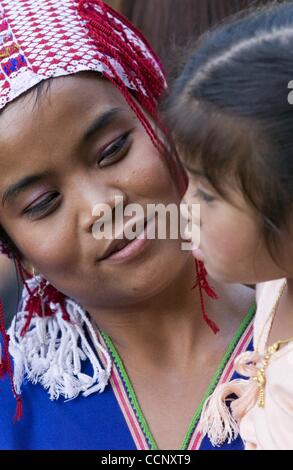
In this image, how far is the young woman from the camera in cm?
156

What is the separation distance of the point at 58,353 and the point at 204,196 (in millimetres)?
569

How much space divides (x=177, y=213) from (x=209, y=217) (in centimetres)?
25

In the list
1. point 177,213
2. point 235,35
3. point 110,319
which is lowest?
point 110,319

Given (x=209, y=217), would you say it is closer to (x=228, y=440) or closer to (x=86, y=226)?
(x=86, y=226)

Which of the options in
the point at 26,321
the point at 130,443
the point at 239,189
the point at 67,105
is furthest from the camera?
the point at 26,321

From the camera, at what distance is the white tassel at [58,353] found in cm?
172

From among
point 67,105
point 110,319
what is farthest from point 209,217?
point 110,319

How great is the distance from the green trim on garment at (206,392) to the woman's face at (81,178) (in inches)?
7.5

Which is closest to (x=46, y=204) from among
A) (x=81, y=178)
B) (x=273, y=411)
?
(x=81, y=178)

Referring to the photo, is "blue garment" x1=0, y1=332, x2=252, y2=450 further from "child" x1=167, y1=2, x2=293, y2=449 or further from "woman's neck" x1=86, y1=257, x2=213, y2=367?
"child" x1=167, y1=2, x2=293, y2=449

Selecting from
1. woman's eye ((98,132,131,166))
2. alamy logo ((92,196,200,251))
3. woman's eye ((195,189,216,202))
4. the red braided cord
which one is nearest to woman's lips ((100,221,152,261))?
alamy logo ((92,196,200,251))

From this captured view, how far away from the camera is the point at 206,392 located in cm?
166

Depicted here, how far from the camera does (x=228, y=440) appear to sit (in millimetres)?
1573

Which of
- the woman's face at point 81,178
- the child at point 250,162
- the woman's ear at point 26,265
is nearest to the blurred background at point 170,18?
the woman's ear at point 26,265
